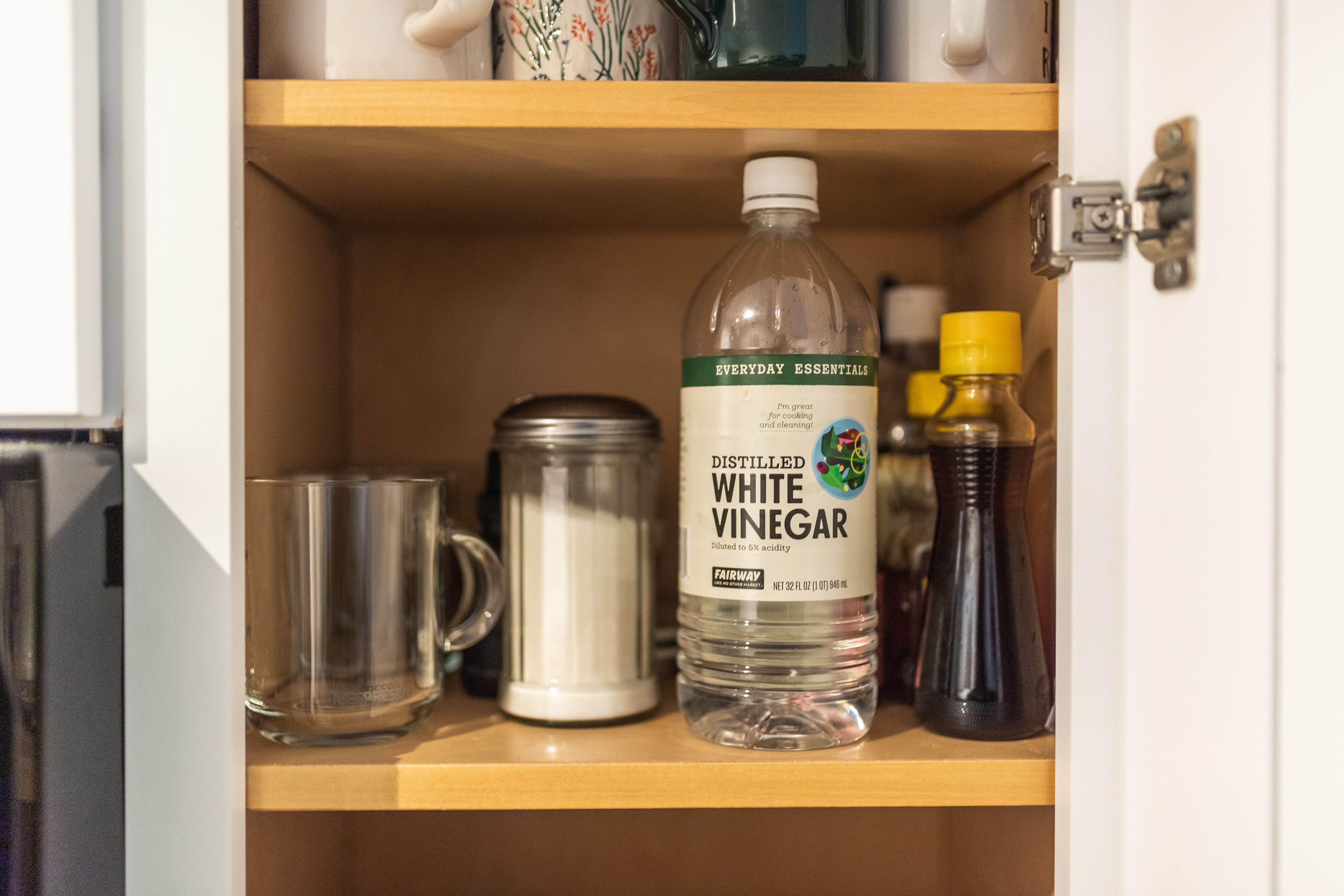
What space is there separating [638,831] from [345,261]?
1.83 ft

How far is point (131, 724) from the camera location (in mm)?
482

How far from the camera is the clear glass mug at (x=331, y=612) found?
547mm

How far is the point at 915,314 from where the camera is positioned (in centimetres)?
75

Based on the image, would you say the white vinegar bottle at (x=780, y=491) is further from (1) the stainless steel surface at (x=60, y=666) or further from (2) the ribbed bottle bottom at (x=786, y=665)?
(1) the stainless steel surface at (x=60, y=666)

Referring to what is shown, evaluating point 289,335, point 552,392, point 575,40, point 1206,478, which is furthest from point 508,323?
point 1206,478

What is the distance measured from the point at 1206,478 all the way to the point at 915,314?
13.3 inches

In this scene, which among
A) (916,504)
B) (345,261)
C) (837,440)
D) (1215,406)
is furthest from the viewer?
(345,261)

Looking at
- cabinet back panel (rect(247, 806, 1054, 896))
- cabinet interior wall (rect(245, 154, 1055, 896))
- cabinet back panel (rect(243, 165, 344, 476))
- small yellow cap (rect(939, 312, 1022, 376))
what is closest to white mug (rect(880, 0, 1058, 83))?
small yellow cap (rect(939, 312, 1022, 376))

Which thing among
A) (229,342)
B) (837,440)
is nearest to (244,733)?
(229,342)

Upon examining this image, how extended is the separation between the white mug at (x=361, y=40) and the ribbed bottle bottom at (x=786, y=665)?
13.4 inches

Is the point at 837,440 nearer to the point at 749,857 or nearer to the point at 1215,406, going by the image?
the point at 1215,406

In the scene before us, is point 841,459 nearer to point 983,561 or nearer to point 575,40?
point 983,561

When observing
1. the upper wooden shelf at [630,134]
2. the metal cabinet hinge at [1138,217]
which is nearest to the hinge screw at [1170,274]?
the metal cabinet hinge at [1138,217]

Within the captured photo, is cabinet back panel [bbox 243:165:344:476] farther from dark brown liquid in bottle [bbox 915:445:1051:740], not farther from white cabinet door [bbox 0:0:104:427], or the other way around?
dark brown liquid in bottle [bbox 915:445:1051:740]
